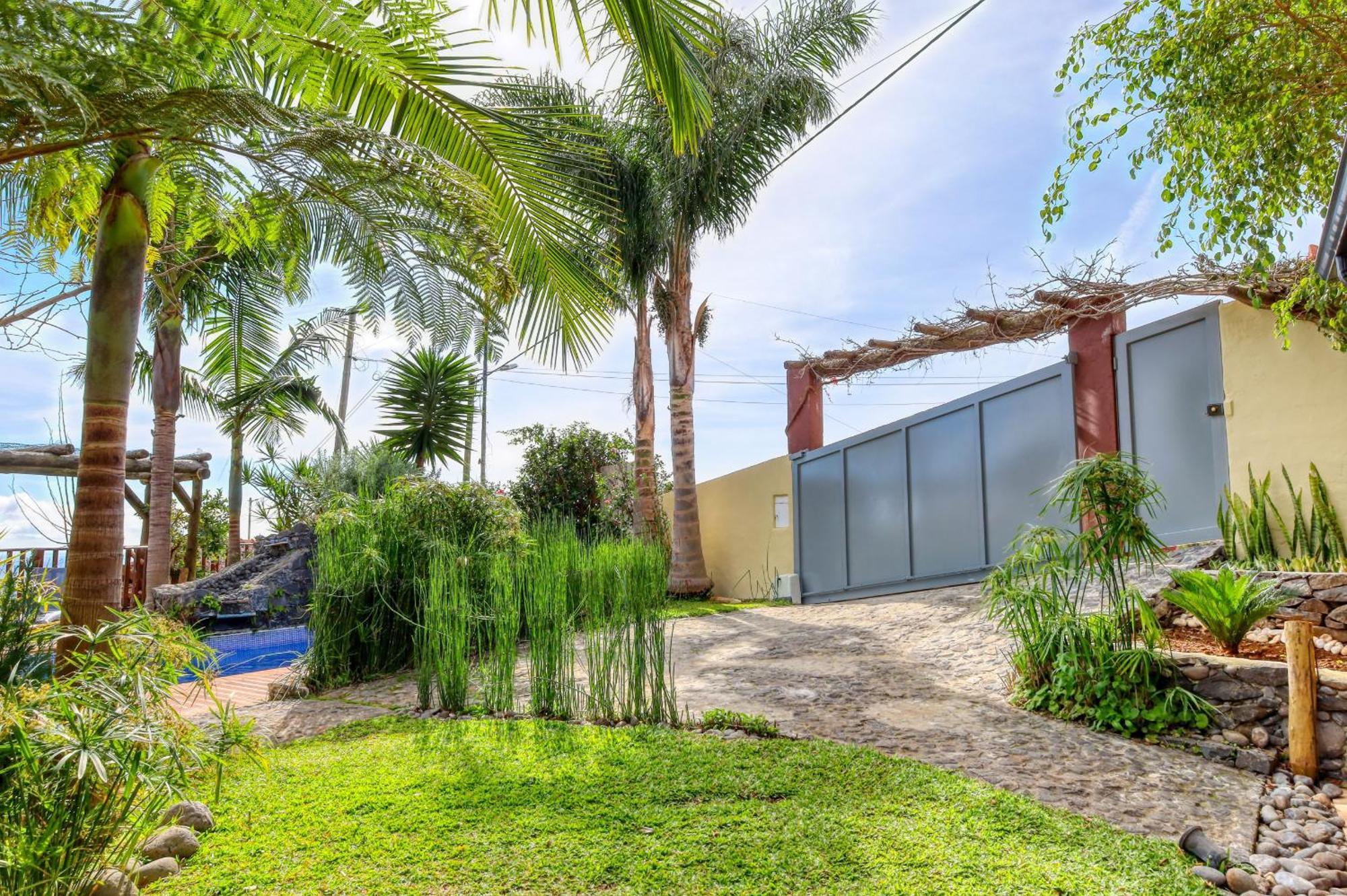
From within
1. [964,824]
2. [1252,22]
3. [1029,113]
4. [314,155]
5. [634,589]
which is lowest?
[964,824]

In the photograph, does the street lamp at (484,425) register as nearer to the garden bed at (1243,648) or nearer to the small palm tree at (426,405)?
the small palm tree at (426,405)

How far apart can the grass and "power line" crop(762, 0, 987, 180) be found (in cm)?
635

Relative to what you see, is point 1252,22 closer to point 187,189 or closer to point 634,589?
point 634,589

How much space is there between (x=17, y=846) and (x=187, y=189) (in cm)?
317

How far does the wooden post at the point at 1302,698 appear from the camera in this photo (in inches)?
121

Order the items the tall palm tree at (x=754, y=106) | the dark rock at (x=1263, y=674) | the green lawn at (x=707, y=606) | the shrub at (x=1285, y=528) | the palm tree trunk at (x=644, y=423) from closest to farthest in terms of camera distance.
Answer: the dark rock at (x=1263, y=674) < the shrub at (x=1285, y=528) < the green lawn at (x=707, y=606) < the tall palm tree at (x=754, y=106) < the palm tree trunk at (x=644, y=423)

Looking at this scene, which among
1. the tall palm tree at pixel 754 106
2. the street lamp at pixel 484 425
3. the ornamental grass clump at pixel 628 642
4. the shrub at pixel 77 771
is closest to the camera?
the shrub at pixel 77 771

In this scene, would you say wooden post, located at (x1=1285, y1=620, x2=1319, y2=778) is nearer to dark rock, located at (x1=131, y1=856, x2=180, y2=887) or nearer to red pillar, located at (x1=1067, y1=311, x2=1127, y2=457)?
red pillar, located at (x1=1067, y1=311, x2=1127, y2=457)

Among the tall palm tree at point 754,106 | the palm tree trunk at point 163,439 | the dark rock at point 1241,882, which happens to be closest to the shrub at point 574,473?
the tall palm tree at point 754,106

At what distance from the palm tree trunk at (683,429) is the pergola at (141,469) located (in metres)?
6.18

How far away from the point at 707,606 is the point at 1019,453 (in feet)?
13.7

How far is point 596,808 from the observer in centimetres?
258

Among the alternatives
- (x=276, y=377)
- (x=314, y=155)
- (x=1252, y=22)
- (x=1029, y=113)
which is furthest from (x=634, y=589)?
(x=276, y=377)

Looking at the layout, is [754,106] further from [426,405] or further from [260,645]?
[260,645]
